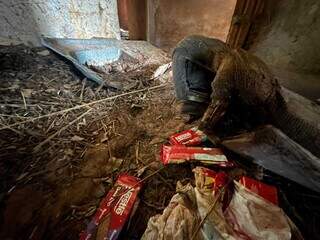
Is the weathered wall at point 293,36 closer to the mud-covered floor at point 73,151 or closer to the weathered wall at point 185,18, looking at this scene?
the mud-covered floor at point 73,151

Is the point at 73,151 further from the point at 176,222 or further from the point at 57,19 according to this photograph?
the point at 57,19

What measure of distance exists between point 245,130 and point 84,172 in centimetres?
123

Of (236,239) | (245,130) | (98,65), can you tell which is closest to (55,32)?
(98,65)

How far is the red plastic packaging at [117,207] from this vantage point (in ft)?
3.19

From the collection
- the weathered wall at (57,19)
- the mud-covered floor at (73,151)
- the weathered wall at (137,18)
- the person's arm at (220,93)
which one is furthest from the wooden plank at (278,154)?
the weathered wall at (137,18)

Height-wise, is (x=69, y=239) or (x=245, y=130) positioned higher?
(x=245, y=130)

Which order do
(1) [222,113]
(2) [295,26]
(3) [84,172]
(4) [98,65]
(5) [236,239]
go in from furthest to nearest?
(4) [98,65], (2) [295,26], (1) [222,113], (3) [84,172], (5) [236,239]

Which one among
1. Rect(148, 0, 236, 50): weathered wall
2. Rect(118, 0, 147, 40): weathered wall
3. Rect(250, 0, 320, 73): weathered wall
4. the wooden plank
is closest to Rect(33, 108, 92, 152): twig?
the wooden plank

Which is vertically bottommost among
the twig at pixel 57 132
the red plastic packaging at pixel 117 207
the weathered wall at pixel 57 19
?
the red plastic packaging at pixel 117 207

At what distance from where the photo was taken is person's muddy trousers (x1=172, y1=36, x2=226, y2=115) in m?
1.60

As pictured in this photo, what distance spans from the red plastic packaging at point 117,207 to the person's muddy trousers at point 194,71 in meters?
0.96

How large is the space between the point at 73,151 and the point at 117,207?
599mm

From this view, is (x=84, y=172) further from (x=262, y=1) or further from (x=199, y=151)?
(x=262, y=1)

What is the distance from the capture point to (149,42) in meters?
3.74
